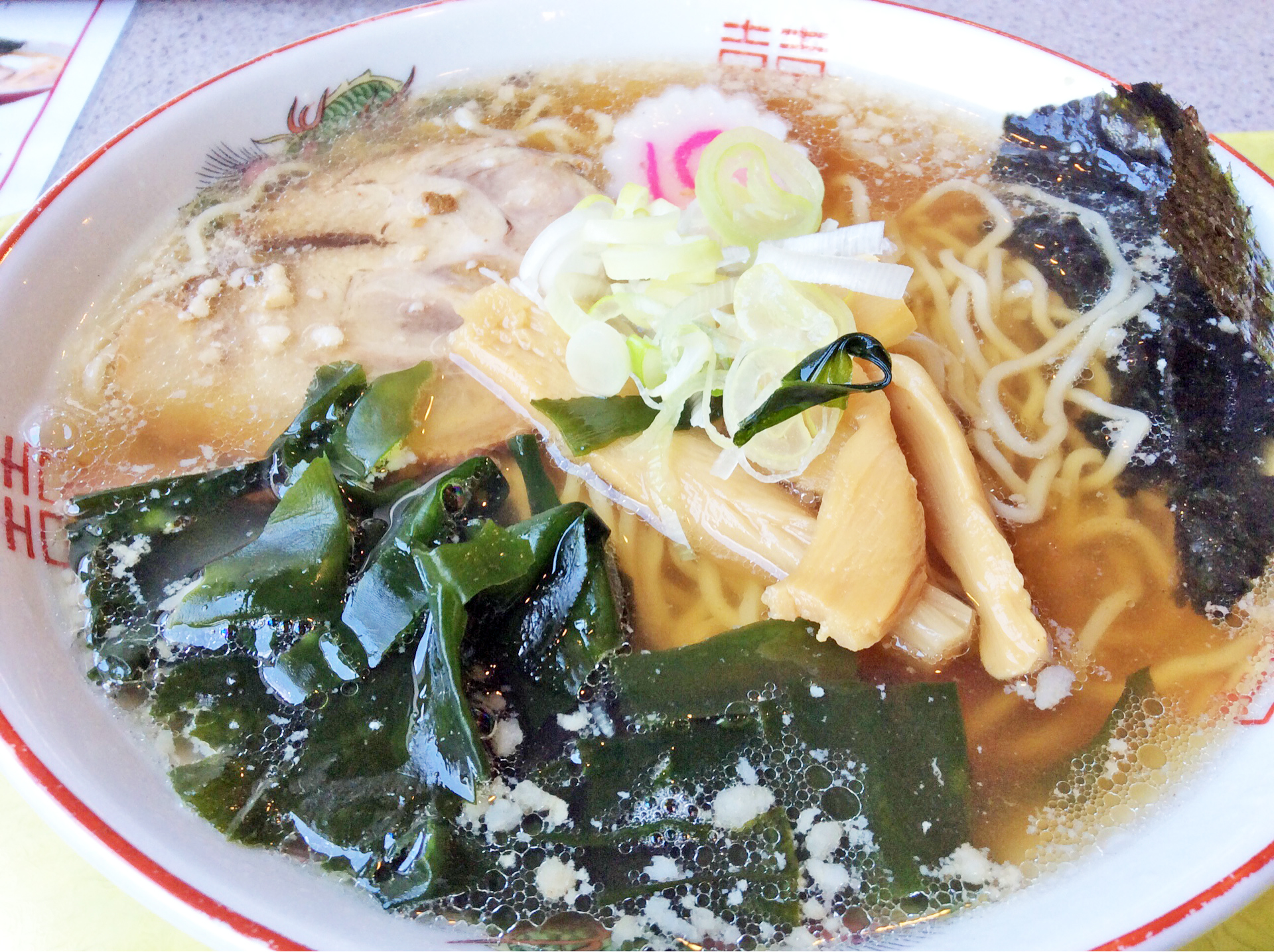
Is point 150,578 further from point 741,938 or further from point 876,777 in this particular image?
point 876,777

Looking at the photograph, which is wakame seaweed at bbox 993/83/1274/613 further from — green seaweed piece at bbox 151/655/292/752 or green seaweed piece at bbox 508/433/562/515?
green seaweed piece at bbox 151/655/292/752

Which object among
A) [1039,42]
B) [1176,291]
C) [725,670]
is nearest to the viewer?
[725,670]

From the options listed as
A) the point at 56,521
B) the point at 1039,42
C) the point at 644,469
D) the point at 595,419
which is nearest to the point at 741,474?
the point at 644,469

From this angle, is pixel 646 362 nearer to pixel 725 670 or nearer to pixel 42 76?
pixel 725 670

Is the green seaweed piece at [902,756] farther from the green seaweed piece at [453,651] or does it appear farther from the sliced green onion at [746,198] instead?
the sliced green onion at [746,198]

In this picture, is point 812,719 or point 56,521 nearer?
point 812,719

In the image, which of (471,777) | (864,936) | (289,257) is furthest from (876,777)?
(289,257)
